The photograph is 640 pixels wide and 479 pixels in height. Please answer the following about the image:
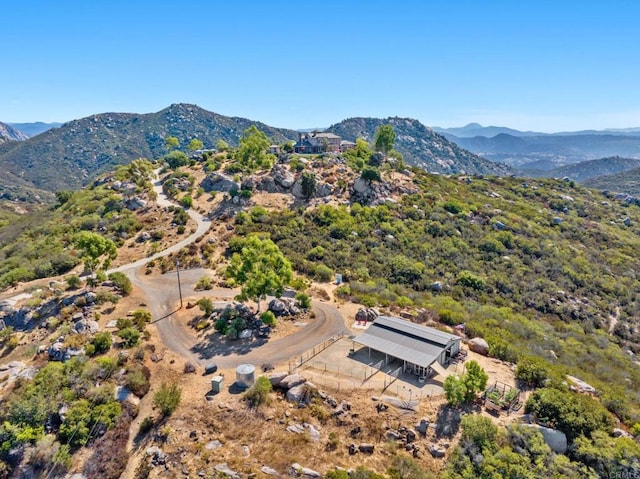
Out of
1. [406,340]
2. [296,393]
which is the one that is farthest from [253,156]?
[296,393]

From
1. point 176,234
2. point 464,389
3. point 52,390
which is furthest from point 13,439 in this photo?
point 176,234

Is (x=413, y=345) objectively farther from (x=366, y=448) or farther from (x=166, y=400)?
(x=166, y=400)

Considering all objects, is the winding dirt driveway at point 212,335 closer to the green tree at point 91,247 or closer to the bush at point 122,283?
the bush at point 122,283

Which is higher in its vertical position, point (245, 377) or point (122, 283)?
point (122, 283)

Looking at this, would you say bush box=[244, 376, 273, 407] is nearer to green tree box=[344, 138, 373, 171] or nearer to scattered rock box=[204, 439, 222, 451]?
scattered rock box=[204, 439, 222, 451]

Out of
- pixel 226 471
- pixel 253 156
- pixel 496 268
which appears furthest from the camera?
pixel 253 156

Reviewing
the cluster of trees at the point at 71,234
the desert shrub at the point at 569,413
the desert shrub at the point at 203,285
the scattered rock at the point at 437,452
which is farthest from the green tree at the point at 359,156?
the scattered rock at the point at 437,452

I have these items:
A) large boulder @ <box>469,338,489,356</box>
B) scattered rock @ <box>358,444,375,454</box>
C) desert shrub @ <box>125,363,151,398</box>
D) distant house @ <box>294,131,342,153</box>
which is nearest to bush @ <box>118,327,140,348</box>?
desert shrub @ <box>125,363,151,398</box>
